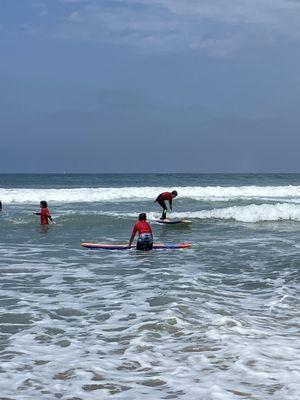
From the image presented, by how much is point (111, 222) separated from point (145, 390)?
1980 cm

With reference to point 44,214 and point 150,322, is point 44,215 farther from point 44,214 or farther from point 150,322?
point 150,322

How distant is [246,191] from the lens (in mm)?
55281

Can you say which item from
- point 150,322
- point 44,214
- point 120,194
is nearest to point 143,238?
point 150,322

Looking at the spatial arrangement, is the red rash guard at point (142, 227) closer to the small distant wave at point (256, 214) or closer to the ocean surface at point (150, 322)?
the ocean surface at point (150, 322)

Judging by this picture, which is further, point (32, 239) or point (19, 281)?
point (32, 239)

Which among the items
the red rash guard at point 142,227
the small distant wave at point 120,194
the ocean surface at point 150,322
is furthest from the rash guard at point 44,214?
the small distant wave at point 120,194

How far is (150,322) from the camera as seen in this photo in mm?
7906

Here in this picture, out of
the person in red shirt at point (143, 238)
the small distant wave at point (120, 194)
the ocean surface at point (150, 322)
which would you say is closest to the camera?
the ocean surface at point (150, 322)

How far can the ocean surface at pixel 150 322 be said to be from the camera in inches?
222

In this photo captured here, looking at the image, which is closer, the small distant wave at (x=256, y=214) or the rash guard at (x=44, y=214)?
the rash guard at (x=44, y=214)

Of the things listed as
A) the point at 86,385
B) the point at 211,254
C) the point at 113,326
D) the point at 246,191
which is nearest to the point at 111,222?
the point at 211,254

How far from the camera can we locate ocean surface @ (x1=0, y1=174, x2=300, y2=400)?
564 cm

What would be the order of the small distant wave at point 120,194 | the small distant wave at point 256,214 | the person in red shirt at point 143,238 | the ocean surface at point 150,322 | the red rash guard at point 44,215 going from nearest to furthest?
the ocean surface at point 150,322
the person in red shirt at point 143,238
the red rash guard at point 44,215
the small distant wave at point 256,214
the small distant wave at point 120,194

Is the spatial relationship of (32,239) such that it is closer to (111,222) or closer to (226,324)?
(111,222)
